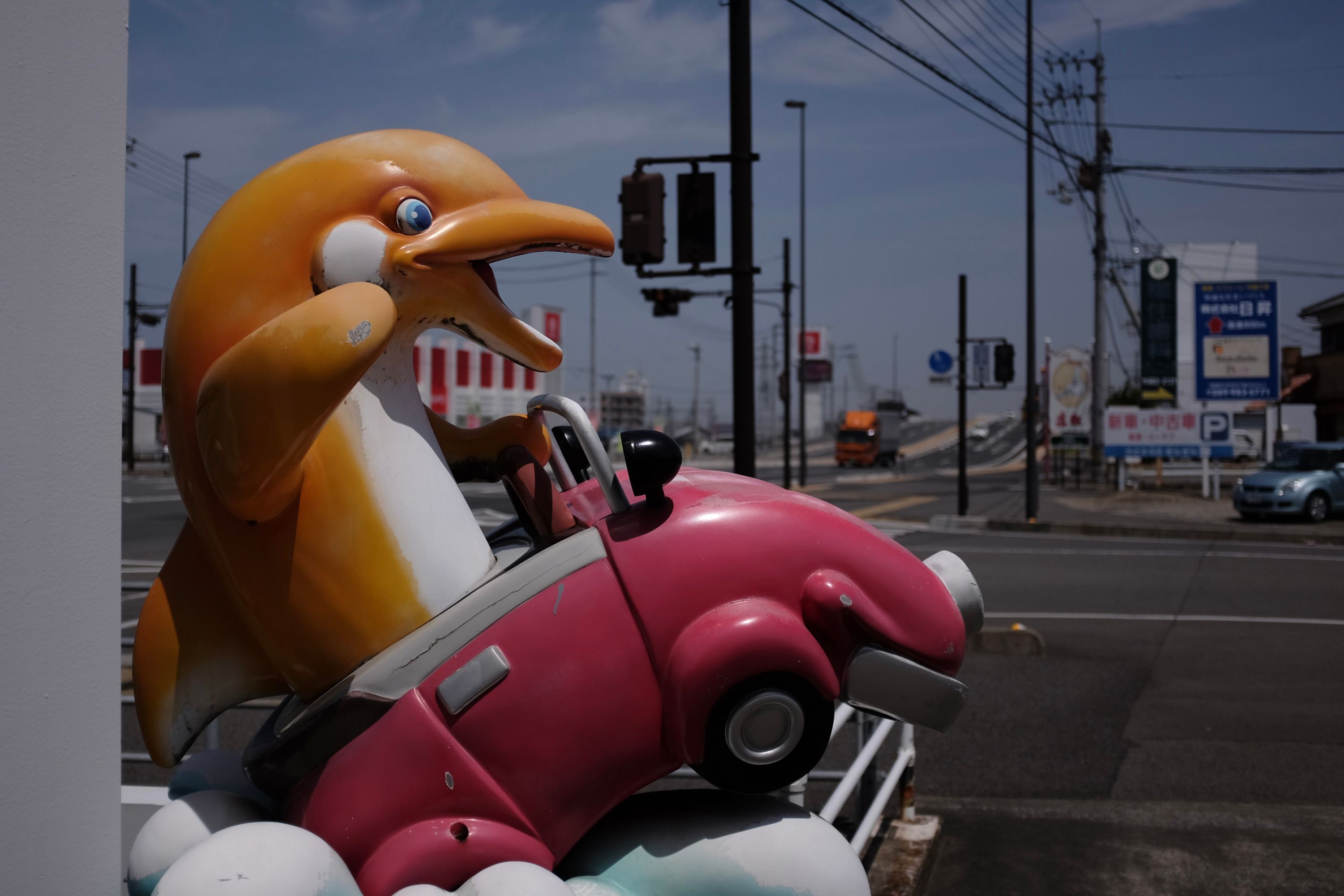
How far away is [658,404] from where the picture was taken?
319 ft

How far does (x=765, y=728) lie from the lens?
7.20 feet

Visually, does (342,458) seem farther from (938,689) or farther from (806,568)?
(938,689)

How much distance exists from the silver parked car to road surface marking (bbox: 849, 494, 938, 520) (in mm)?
6953

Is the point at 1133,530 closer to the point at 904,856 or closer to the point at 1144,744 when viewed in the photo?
the point at 1144,744

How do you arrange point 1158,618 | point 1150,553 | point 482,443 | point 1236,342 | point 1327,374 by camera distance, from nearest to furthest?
point 482,443 < point 1158,618 < point 1150,553 < point 1236,342 < point 1327,374

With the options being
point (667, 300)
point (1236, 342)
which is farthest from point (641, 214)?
point (1236, 342)

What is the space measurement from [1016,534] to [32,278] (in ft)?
63.2

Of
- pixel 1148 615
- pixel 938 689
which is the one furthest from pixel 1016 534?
pixel 938 689

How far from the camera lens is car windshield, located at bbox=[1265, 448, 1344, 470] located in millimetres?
21281

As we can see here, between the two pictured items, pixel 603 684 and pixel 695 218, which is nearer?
pixel 603 684

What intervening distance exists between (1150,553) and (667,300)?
390 inches

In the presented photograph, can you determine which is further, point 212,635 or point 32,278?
point 212,635

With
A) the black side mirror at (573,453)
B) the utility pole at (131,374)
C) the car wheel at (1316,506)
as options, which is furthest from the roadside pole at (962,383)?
the utility pole at (131,374)

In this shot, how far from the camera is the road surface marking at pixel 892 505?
23.1 m
